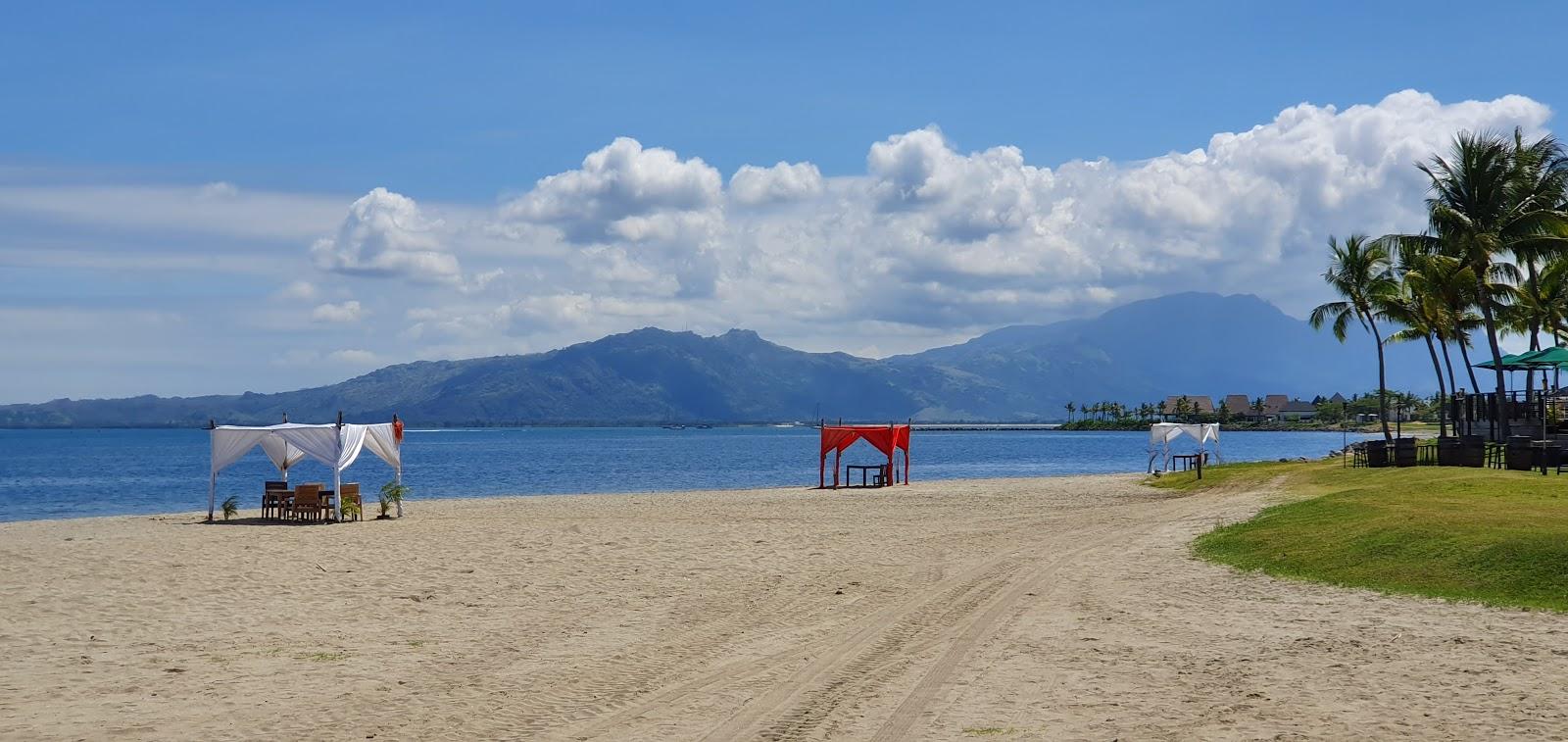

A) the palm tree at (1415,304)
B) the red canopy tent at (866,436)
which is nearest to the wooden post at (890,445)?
the red canopy tent at (866,436)

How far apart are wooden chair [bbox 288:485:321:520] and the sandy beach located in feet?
18.2

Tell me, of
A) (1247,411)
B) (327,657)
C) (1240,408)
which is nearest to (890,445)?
(327,657)

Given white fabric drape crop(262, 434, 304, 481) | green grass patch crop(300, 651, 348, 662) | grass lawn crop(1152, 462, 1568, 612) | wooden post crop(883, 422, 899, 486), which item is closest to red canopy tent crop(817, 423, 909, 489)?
wooden post crop(883, 422, 899, 486)

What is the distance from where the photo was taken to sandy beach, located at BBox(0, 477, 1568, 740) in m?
7.52

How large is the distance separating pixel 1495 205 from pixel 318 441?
102 ft

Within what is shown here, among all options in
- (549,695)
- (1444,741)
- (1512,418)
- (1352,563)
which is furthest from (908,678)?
(1512,418)

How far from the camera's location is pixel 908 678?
28.6 ft

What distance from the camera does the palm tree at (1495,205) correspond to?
31938 mm

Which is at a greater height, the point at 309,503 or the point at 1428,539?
the point at 1428,539

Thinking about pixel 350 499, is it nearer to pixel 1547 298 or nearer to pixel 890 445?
pixel 890 445

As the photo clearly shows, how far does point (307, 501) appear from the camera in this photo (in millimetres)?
24234

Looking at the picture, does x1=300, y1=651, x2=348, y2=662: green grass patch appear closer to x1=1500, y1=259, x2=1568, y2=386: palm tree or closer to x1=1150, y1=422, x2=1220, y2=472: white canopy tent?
x1=1500, y1=259, x2=1568, y2=386: palm tree

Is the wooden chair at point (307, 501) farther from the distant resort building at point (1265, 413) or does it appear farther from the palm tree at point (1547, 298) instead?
the distant resort building at point (1265, 413)

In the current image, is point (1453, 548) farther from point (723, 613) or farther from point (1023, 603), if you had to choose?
point (723, 613)
